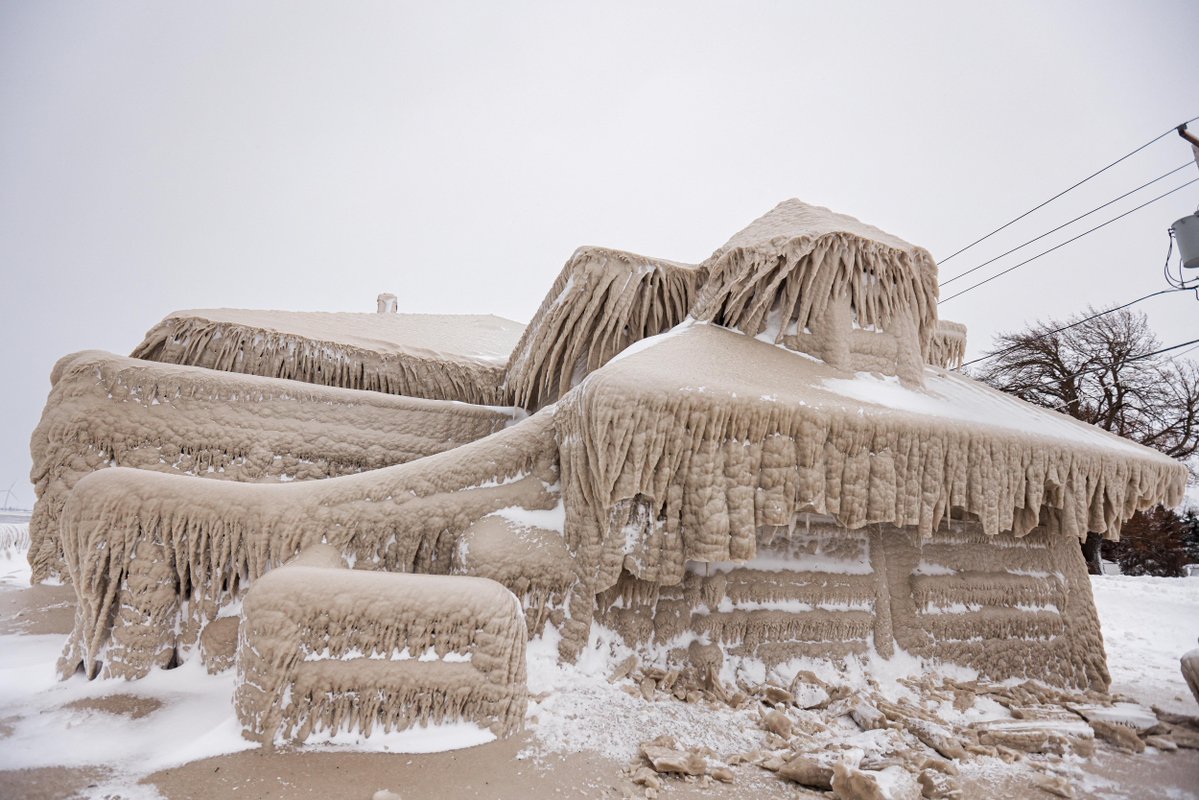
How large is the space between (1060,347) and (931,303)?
17.3 metres

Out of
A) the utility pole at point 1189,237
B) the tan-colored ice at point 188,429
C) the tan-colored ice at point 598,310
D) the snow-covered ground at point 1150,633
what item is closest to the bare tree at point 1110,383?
the snow-covered ground at point 1150,633

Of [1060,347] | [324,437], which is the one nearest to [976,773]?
[324,437]

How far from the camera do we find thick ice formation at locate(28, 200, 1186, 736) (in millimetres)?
3232

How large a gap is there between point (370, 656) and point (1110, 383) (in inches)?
869

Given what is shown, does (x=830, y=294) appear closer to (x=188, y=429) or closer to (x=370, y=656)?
(x=370, y=656)

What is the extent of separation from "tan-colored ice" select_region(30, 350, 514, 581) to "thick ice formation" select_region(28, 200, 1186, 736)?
0.8 inches

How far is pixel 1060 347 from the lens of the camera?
1759 cm

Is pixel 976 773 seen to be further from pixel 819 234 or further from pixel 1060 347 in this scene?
pixel 1060 347

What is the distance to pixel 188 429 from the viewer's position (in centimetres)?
475

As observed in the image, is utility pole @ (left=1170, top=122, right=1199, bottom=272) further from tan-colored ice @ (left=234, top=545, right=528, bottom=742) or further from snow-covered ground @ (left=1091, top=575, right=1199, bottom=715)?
tan-colored ice @ (left=234, top=545, right=528, bottom=742)

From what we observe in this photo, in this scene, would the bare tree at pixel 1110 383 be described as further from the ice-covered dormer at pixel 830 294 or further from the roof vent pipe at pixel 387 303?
the roof vent pipe at pixel 387 303

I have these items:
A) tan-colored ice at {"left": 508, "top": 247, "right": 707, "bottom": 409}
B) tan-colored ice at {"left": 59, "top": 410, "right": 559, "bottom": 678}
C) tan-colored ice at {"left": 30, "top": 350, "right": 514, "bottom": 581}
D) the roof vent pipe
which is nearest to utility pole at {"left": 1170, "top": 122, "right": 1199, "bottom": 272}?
tan-colored ice at {"left": 508, "top": 247, "right": 707, "bottom": 409}

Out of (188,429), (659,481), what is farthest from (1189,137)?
(188,429)

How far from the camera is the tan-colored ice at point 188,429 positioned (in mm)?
4504
